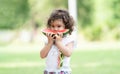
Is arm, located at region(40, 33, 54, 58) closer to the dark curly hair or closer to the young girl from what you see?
the young girl

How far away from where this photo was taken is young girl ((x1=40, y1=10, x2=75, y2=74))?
3631mm

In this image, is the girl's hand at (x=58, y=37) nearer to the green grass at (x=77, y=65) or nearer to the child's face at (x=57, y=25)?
the child's face at (x=57, y=25)

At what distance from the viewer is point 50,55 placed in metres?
3.69

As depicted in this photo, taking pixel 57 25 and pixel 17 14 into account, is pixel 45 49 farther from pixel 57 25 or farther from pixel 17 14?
pixel 17 14

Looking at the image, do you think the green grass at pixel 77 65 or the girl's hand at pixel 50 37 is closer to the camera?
the girl's hand at pixel 50 37

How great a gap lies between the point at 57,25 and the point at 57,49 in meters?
0.20

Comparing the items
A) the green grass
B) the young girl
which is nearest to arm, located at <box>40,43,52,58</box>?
the young girl

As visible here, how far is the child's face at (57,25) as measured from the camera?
145 inches

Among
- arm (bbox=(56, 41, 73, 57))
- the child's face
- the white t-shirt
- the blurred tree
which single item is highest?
the child's face

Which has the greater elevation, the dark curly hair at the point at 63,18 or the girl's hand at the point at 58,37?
the dark curly hair at the point at 63,18

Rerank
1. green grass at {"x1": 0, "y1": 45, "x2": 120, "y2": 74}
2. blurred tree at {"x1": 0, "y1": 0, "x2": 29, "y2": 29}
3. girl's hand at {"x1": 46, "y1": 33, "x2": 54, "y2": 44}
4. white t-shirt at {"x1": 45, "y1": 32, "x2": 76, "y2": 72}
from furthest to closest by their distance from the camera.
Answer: blurred tree at {"x1": 0, "y1": 0, "x2": 29, "y2": 29} → green grass at {"x1": 0, "y1": 45, "x2": 120, "y2": 74} → white t-shirt at {"x1": 45, "y1": 32, "x2": 76, "y2": 72} → girl's hand at {"x1": 46, "y1": 33, "x2": 54, "y2": 44}

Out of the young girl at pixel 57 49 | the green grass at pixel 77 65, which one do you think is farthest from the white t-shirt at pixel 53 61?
the green grass at pixel 77 65

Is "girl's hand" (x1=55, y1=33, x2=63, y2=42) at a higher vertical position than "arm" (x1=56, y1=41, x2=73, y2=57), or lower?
higher

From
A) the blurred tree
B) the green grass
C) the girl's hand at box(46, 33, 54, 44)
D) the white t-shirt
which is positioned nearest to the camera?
the girl's hand at box(46, 33, 54, 44)
